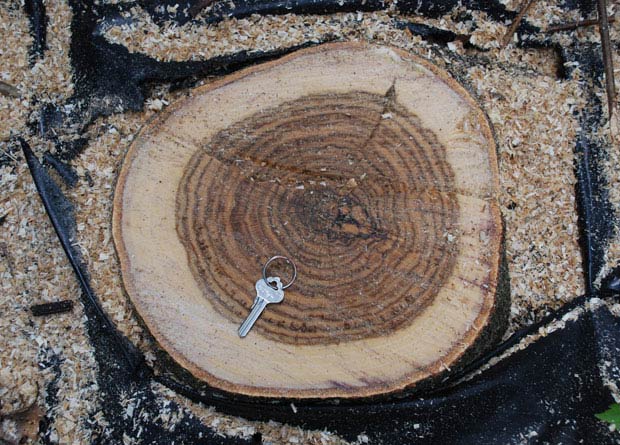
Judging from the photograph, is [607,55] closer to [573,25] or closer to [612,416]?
[573,25]

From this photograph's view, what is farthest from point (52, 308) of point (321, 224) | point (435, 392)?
point (435, 392)

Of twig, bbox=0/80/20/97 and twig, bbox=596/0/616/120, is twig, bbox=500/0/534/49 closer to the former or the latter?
twig, bbox=596/0/616/120

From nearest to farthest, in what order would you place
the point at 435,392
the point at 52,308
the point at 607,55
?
1. the point at 435,392
2. the point at 52,308
3. the point at 607,55

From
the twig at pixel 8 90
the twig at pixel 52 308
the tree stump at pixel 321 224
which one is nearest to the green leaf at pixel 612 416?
the tree stump at pixel 321 224

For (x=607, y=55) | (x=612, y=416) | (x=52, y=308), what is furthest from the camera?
(x=607, y=55)

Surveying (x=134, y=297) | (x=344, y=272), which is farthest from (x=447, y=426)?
(x=134, y=297)

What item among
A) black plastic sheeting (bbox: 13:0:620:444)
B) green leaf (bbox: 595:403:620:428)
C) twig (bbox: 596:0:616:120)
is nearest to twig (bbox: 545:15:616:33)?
twig (bbox: 596:0:616:120)
